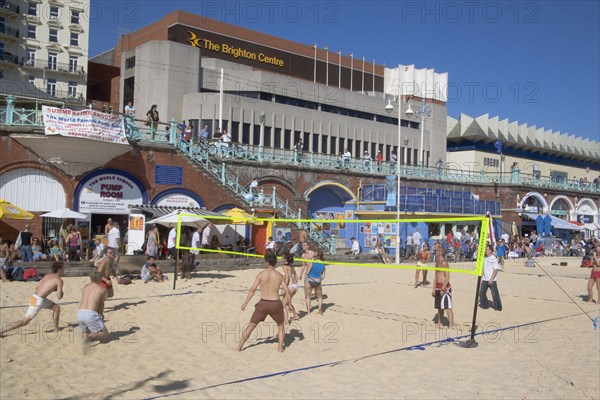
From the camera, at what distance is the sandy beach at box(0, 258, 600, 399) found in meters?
7.27

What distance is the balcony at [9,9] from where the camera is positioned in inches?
1753

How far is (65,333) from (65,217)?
10949 millimetres

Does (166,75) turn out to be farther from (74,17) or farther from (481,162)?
(481,162)

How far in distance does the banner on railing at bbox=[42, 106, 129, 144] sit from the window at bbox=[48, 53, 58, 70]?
30949 mm

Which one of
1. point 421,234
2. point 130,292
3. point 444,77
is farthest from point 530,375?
point 444,77

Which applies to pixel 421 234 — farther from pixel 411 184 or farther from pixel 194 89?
pixel 194 89

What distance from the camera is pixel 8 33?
45.1 meters

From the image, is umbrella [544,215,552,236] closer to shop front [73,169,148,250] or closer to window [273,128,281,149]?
window [273,128,281,149]

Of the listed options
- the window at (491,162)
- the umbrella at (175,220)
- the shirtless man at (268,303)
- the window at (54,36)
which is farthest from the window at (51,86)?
the shirtless man at (268,303)

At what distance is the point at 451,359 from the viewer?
8891 mm

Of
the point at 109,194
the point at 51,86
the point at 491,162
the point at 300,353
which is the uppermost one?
the point at 51,86

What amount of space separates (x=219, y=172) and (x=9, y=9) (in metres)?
32.0

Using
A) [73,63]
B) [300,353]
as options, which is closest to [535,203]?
[300,353]

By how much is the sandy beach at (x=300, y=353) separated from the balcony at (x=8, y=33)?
1485 inches
